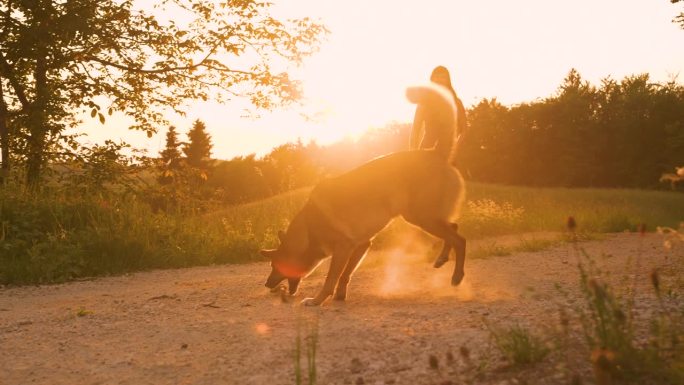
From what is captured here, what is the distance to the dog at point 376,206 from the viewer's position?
554 centimetres

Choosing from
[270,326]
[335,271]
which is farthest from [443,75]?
[270,326]

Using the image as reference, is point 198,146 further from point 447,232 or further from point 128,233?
point 447,232

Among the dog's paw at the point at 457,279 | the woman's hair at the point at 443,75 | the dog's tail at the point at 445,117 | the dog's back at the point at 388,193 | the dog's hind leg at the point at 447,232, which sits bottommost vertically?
the dog's paw at the point at 457,279

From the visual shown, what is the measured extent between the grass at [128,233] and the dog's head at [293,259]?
11.9 feet

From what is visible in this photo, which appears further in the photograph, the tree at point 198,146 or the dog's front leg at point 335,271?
the tree at point 198,146

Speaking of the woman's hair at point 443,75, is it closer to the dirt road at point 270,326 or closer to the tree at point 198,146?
the dirt road at point 270,326

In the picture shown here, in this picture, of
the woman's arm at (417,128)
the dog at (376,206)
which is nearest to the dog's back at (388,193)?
the dog at (376,206)

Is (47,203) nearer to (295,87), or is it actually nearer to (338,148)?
(295,87)

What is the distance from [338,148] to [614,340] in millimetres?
35222

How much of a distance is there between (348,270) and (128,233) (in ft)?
16.4

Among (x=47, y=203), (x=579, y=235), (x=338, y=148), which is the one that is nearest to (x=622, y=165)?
(x=338, y=148)

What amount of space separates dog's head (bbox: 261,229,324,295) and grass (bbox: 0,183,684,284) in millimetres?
3618

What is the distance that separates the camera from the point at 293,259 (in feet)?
19.9

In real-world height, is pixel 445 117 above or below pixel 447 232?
above
